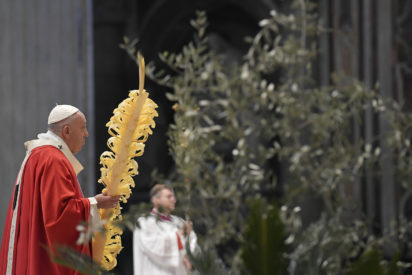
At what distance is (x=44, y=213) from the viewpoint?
12.1 ft

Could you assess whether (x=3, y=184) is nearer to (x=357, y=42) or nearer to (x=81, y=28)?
(x=81, y=28)

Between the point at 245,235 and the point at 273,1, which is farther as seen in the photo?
the point at 273,1

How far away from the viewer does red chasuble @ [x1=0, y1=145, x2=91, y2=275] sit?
3678 mm

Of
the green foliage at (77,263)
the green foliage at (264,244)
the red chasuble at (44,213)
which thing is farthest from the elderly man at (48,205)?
the green foliage at (264,244)

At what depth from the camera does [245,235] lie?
7.00ft

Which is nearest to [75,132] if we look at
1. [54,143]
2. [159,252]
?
[54,143]

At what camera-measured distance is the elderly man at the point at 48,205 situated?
368cm

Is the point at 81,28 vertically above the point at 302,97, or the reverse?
the point at 81,28

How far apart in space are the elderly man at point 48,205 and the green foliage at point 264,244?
1.64m

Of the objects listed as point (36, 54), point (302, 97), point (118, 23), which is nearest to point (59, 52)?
point (36, 54)

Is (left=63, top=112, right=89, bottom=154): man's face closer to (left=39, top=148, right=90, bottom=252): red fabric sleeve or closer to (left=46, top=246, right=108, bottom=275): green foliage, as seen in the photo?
(left=39, top=148, right=90, bottom=252): red fabric sleeve

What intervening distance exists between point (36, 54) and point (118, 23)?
9.88 feet

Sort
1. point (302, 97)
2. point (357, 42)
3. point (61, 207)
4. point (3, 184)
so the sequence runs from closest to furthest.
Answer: point (61, 207)
point (3, 184)
point (302, 97)
point (357, 42)

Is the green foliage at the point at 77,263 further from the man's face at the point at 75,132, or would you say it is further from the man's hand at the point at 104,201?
the man's face at the point at 75,132
